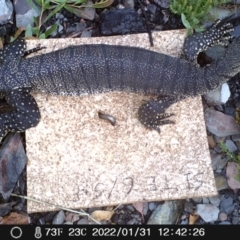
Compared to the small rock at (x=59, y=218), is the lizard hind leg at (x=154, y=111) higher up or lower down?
higher up

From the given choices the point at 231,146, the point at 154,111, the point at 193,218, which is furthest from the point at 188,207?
the point at 154,111

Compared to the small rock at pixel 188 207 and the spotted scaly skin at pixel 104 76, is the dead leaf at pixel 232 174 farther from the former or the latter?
the spotted scaly skin at pixel 104 76

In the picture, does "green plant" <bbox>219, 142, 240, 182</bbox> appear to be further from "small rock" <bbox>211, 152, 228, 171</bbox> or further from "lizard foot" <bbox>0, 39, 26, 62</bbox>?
"lizard foot" <bbox>0, 39, 26, 62</bbox>

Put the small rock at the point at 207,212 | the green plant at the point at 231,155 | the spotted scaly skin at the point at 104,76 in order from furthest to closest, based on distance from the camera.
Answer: the small rock at the point at 207,212, the green plant at the point at 231,155, the spotted scaly skin at the point at 104,76

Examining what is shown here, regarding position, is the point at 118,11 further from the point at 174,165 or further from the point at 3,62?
the point at 174,165

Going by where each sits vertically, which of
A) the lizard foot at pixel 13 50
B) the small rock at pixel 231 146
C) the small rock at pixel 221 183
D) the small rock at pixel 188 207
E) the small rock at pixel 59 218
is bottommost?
the small rock at pixel 59 218
